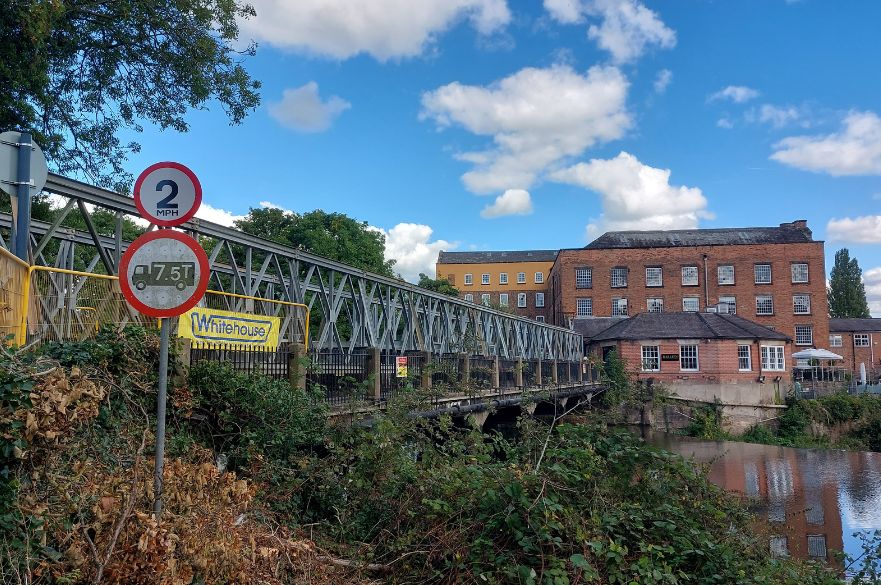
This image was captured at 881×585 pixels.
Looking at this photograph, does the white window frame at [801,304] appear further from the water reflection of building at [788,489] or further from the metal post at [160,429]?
the metal post at [160,429]

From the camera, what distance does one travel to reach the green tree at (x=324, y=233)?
124ft

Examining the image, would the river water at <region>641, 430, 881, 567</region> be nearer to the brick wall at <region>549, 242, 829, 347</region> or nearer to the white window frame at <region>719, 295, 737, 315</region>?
the white window frame at <region>719, 295, 737, 315</region>

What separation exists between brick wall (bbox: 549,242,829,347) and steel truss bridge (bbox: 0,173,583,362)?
83.4 ft

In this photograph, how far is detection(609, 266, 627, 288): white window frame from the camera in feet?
196

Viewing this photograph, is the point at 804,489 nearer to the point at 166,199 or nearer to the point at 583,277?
the point at 166,199

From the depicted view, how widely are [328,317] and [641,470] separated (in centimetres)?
1123

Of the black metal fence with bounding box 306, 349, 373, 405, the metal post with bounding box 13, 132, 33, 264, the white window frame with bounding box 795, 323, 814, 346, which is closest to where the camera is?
the metal post with bounding box 13, 132, 33, 264

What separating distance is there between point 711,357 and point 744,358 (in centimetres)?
224

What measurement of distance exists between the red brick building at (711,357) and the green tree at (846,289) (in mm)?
40436

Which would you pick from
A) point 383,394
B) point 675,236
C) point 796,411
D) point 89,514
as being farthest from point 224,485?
point 675,236

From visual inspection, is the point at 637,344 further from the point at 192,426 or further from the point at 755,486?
the point at 192,426

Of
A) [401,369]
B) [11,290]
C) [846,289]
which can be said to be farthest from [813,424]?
[846,289]

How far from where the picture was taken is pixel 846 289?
78.4 meters

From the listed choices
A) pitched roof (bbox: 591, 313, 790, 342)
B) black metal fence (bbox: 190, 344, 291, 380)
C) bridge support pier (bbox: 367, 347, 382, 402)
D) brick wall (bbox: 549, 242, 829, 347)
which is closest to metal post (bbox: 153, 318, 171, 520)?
black metal fence (bbox: 190, 344, 291, 380)
